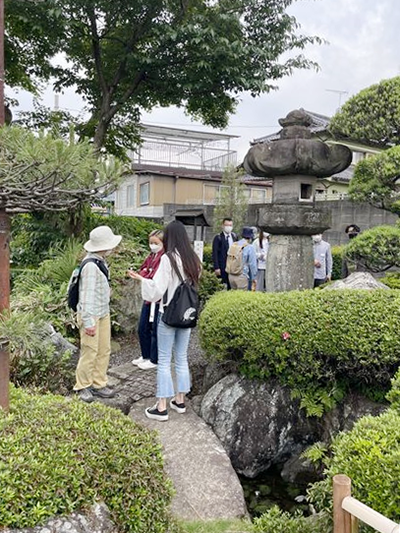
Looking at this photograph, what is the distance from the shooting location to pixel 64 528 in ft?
6.39

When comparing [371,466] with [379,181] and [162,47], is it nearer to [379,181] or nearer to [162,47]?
[379,181]

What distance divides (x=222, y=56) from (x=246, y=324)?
19.5ft

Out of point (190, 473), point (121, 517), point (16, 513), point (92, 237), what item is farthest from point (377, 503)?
point (92, 237)

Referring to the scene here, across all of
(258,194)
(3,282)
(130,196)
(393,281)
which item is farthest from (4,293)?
(258,194)

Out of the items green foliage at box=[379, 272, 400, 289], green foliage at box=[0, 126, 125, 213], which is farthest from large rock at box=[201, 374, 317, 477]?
green foliage at box=[379, 272, 400, 289]

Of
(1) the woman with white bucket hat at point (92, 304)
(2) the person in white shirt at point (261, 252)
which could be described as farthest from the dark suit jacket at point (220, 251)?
(1) the woman with white bucket hat at point (92, 304)

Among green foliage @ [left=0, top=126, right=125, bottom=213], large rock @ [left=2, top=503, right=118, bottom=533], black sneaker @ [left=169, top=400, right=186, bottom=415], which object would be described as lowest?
black sneaker @ [left=169, top=400, right=186, bottom=415]

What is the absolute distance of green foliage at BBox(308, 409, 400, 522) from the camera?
2.07 metres

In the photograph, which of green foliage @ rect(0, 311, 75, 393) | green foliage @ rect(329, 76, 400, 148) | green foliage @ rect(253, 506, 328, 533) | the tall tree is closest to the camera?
green foliage @ rect(253, 506, 328, 533)

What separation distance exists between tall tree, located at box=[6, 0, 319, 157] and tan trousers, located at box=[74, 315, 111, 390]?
18.9ft

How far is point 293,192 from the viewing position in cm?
599

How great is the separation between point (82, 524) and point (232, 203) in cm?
1720

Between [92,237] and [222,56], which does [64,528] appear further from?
[222,56]

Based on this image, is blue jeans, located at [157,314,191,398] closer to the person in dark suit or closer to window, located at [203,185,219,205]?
the person in dark suit
